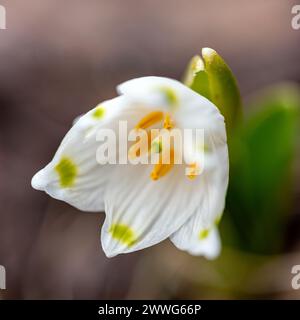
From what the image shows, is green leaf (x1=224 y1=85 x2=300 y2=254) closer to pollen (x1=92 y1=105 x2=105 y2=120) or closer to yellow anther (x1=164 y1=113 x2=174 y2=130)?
yellow anther (x1=164 y1=113 x2=174 y2=130)

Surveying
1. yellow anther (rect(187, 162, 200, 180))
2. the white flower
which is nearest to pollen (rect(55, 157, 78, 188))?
the white flower

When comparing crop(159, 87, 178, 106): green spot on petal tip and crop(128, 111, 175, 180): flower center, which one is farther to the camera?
crop(128, 111, 175, 180): flower center

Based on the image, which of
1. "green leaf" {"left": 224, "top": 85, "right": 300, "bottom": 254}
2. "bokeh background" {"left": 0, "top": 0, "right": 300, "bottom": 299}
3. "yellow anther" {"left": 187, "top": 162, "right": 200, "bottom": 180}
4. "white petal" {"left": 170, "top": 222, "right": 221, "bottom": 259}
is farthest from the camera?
"bokeh background" {"left": 0, "top": 0, "right": 300, "bottom": 299}

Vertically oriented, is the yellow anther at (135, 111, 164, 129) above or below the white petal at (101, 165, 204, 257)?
above

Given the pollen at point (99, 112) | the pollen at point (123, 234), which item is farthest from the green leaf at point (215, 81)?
the pollen at point (123, 234)

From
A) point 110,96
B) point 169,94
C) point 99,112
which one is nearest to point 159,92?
point 169,94

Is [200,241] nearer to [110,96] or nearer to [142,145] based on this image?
[142,145]
